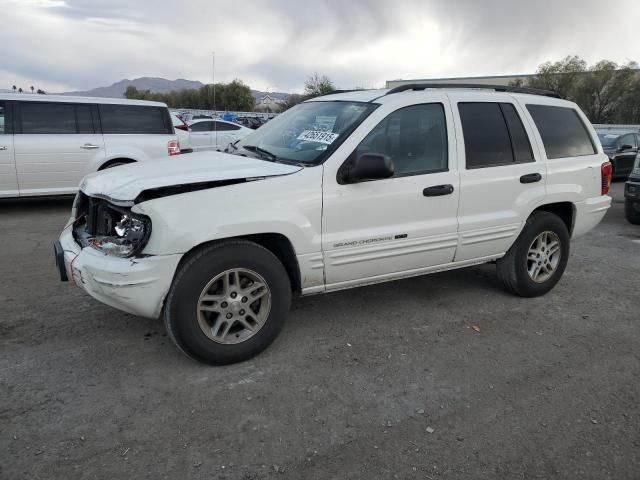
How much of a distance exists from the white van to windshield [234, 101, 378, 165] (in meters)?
4.99

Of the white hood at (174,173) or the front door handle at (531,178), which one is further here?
the front door handle at (531,178)

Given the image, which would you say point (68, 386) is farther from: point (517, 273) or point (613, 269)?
point (613, 269)

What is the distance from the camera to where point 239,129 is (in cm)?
1894

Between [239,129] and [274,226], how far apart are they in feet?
53.3

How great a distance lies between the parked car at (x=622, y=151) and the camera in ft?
44.3

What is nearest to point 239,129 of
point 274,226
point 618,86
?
point 274,226

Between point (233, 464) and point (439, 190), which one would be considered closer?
point (233, 464)

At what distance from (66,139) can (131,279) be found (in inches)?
256

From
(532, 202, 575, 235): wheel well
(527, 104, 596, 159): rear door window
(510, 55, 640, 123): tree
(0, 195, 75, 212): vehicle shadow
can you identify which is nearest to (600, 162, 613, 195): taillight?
(527, 104, 596, 159): rear door window

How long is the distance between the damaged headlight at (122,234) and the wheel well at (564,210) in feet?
11.9

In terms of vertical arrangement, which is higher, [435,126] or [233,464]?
[435,126]

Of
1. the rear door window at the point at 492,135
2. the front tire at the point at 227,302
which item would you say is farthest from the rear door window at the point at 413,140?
the front tire at the point at 227,302

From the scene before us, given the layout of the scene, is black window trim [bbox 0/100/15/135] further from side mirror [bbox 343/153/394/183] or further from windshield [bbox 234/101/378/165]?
side mirror [bbox 343/153/394/183]

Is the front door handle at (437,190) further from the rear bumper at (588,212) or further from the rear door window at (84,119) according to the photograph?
the rear door window at (84,119)
